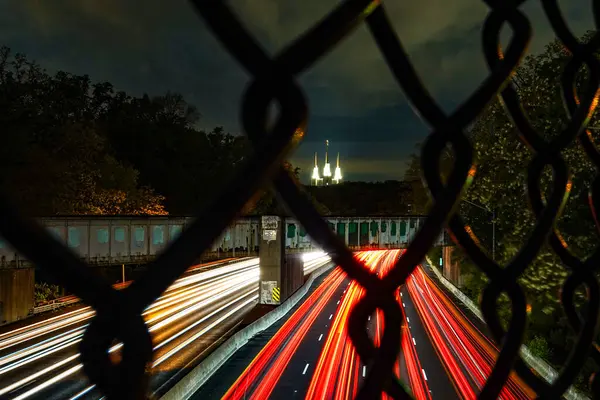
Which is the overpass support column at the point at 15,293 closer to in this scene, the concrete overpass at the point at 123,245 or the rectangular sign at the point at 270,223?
the concrete overpass at the point at 123,245

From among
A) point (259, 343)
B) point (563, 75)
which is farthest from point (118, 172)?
point (563, 75)

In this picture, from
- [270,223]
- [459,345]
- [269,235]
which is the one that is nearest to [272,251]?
[269,235]

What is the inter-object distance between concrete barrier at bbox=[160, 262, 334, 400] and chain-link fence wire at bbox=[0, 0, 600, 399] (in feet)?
54.4

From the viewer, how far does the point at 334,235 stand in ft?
2.81

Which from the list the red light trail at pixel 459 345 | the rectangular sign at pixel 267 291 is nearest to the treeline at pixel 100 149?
the rectangular sign at pixel 267 291

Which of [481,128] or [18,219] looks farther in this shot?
[481,128]

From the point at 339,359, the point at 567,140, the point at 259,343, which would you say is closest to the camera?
the point at 567,140

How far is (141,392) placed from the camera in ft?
2.37

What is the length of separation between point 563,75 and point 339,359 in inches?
957

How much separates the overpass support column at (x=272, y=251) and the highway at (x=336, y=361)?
2405mm

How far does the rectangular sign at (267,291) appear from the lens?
3597cm

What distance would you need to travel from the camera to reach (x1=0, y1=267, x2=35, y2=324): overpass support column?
1241 inches

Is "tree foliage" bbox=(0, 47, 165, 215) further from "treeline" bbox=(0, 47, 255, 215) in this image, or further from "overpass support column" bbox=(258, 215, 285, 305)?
"overpass support column" bbox=(258, 215, 285, 305)

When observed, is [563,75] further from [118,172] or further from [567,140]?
[118,172]
